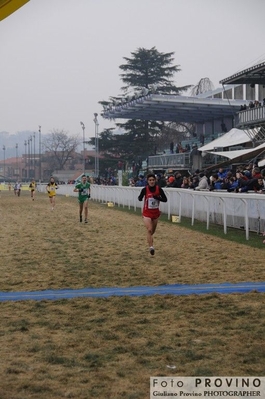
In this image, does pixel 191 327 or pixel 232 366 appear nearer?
pixel 232 366

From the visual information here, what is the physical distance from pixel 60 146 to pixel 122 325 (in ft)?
451

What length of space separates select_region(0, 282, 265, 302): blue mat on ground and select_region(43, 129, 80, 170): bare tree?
131069 mm

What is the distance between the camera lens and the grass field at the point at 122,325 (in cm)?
543

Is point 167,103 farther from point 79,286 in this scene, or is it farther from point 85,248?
point 79,286

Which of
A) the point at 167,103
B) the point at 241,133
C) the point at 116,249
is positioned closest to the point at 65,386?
the point at 116,249

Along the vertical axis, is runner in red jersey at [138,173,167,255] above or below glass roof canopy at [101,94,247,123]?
below

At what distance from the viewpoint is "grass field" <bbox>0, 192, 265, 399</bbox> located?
543 cm

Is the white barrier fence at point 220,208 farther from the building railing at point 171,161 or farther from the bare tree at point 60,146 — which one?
the bare tree at point 60,146

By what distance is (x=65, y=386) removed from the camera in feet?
17.0

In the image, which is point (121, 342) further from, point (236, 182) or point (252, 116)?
point (252, 116)

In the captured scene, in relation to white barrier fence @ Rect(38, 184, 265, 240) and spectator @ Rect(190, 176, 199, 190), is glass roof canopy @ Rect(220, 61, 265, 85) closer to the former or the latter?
spectator @ Rect(190, 176, 199, 190)

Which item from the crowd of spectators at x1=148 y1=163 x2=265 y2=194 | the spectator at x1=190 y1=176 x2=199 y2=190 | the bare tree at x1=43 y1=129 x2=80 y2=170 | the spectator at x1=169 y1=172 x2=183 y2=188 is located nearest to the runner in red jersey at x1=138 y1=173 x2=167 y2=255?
the crowd of spectators at x1=148 y1=163 x2=265 y2=194

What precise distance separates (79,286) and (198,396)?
5.72 m

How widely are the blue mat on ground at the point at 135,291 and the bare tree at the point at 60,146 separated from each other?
430 ft
